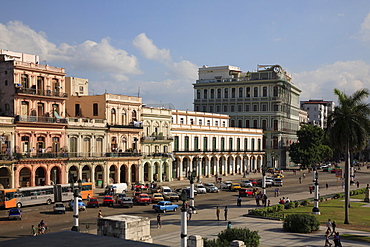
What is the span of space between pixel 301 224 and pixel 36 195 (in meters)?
32.0

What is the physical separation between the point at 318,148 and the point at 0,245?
103118mm

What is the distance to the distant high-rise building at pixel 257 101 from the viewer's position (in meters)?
123

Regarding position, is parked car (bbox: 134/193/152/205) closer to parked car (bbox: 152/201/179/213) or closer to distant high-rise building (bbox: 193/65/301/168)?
parked car (bbox: 152/201/179/213)

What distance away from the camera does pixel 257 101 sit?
124062mm

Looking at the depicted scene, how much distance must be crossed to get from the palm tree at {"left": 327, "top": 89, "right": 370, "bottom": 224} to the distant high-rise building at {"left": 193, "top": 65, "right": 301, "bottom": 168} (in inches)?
3001

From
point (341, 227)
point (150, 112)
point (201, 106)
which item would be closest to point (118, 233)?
point (341, 227)

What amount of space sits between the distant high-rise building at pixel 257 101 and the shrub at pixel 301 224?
8289 cm

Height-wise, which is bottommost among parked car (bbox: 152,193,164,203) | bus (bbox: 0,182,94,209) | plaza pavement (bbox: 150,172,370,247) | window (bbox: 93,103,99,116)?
plaza pavement (bbox: 150,172,370,247)

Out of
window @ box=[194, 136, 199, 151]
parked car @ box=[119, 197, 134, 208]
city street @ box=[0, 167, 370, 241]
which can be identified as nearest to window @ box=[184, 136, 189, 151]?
window @ box=[194, 136, 199, 151]

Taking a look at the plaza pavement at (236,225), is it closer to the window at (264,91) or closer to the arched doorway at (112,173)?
the arched doorway at (112,173)

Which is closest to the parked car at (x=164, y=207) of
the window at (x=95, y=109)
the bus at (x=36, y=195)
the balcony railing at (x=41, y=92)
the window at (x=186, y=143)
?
the bus at (x=36, y=195)

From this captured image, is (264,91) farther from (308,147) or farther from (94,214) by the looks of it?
(94,214)

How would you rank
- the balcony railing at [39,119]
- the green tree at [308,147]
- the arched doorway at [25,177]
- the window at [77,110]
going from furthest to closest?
1. the green tree at [308,147]
2. the window at [77,110]
3. the arched doorway at [25,177]
4. the balcony railing at [39,119]

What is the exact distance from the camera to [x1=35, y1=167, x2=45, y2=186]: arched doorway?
64.1 m
